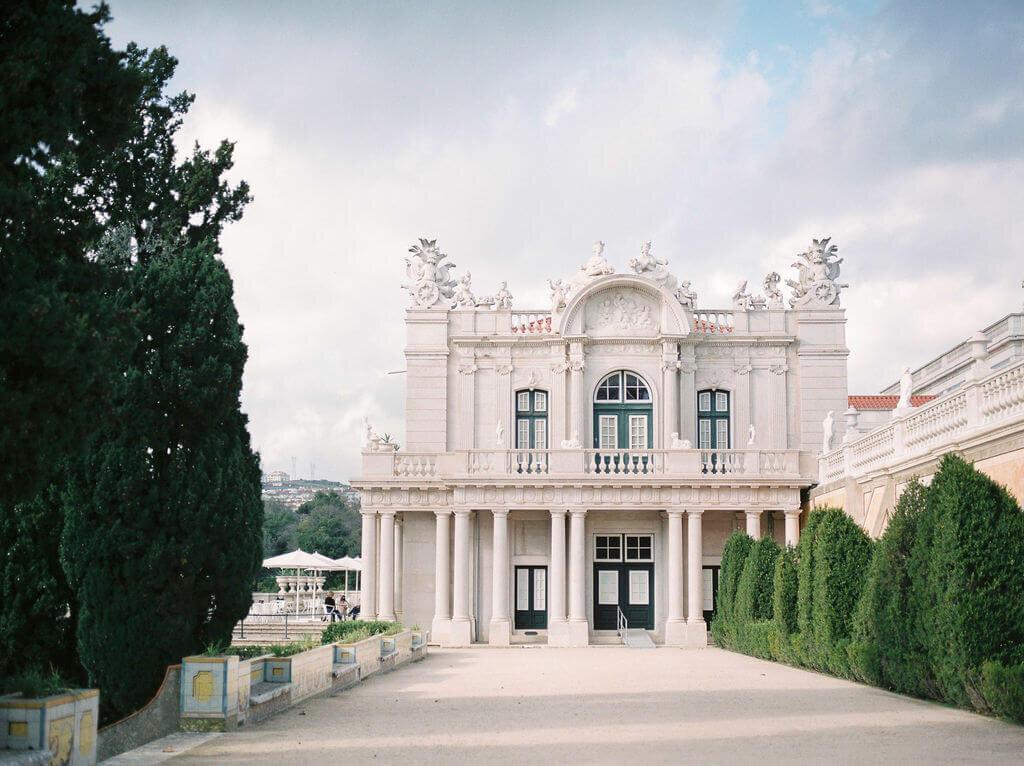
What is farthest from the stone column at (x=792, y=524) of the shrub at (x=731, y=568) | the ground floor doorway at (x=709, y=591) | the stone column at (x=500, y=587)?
the stone column at (x=500, y=587)

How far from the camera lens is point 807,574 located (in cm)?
2595

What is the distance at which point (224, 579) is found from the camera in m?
18.6

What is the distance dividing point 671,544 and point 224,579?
72.8ft

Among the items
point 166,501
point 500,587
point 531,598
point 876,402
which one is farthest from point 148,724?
point 876,402

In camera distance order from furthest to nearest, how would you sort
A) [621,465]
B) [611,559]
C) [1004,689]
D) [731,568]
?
[611,559]
[621,465]
[731,568]
[1004,689]

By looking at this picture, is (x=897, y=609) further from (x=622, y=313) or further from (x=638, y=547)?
(x=622, y=313)

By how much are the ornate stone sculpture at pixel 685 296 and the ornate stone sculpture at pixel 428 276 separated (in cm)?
800

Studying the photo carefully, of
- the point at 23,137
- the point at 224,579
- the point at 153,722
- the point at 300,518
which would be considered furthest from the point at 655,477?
the point at 300,518

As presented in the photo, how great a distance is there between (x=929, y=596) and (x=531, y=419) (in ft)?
80.9

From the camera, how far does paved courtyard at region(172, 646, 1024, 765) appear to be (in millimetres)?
13562

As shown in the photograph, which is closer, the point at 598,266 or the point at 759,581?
the point at 759,581

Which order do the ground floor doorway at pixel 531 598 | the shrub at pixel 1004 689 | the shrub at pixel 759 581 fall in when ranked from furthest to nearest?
the ground floor doorway at pixel 531 598 → the shrub at pixel 759 581 → the shrub at pixel 1004 689

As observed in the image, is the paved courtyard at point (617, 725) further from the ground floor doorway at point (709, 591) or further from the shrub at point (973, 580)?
the ground floor doorway at point (709, 591)

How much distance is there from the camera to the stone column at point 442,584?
39.1 m
